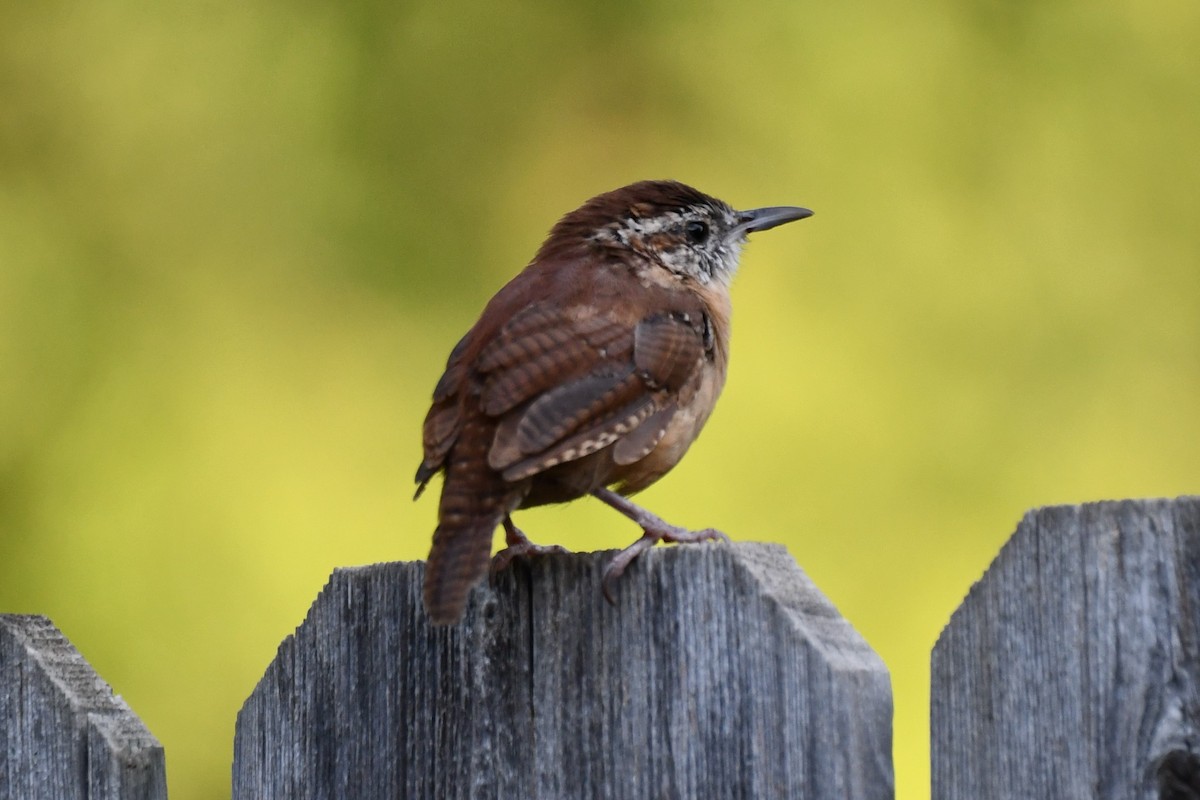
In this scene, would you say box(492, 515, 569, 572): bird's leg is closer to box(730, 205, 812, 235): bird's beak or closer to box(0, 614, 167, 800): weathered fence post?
box(0, 614, 167, 800): weathered fence post

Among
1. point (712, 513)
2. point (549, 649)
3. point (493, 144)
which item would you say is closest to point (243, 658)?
point (712, 513)

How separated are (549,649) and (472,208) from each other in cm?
308

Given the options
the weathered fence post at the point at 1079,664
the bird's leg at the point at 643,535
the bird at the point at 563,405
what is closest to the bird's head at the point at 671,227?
the bird at the point at 563,405

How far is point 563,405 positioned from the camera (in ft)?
8.91

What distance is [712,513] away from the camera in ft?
15.6

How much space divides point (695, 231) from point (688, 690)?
2.04m

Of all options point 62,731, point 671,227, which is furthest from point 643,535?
point 671,227

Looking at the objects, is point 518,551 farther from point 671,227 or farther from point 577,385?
point 671,227

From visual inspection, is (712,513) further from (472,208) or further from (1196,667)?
(1196,667)

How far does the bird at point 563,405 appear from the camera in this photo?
99.5 inches

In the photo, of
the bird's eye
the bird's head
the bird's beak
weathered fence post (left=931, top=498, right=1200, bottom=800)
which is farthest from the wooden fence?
the bird's beak

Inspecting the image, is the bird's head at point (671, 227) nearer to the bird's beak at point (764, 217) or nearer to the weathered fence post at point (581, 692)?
the bird's beak at point (764, 217)

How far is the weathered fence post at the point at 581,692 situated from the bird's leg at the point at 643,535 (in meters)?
0.02

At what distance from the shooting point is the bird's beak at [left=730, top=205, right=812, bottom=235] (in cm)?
414
